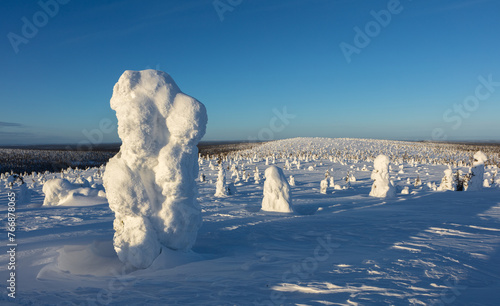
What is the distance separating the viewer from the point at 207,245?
24.8 feet

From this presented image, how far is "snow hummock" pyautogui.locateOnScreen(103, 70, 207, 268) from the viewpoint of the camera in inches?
238

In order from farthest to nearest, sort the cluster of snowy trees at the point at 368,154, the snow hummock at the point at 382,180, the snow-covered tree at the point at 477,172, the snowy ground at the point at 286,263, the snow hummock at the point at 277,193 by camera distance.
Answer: the cluster of snowy trees at the point at 368,154
the snow-covered tree at the point at 477,172
the snow hummock at the point at 382,180
the snow hummock at the point at 277,193
the snowy ground at the point at 286,263

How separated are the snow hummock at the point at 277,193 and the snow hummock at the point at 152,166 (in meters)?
6.19

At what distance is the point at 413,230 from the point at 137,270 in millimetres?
7453

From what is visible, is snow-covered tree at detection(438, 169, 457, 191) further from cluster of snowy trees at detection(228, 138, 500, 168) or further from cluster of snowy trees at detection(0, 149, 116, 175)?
cluster of snowy trees at detection(0, 149, 116, 175)

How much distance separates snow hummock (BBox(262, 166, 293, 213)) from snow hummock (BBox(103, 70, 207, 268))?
6.19 m

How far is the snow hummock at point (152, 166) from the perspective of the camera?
6047 mm

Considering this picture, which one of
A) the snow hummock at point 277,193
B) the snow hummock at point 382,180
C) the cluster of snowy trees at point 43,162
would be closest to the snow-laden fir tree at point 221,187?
the snow hummock at point 277,193

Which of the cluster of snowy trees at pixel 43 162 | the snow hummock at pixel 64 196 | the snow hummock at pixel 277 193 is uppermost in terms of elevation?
the snow hummock at pixel 277 193

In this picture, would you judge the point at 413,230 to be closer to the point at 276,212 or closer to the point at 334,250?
the point at 334,250

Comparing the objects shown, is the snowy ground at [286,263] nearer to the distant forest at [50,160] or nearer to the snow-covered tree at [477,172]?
the snow-covered tree at [477,172]

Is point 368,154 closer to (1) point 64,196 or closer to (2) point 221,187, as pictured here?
(2) point 221,187

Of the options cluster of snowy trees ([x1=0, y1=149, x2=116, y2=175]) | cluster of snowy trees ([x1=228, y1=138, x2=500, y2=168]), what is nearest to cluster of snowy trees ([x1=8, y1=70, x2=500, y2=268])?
cluster of snowy trees ([x1=228, y1=138, x2=500, y2=168])

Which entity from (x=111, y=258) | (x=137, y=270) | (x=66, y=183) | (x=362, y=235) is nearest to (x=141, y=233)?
(x=137, y=270)
